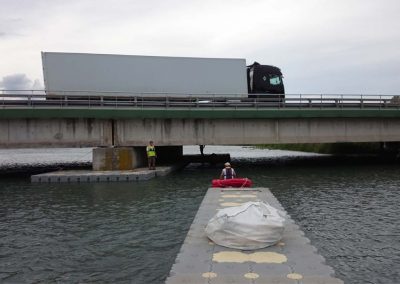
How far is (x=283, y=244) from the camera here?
10.1 metres

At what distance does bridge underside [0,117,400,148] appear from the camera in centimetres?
3128

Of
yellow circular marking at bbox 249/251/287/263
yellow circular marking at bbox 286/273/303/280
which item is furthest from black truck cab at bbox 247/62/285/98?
yellow circular marking at bbox 286/273/303/280

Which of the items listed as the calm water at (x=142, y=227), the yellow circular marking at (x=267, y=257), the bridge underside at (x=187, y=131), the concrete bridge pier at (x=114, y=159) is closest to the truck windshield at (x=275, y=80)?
the bridge underside at (x=187, y=131)

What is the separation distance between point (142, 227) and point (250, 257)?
216 inches

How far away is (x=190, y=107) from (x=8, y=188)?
1520cm

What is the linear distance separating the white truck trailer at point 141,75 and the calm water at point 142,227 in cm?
1232

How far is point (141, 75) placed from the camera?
36.1 metres

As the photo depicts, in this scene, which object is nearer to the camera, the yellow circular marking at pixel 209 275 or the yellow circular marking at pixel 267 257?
the yellow circular marking at pixel 209 275

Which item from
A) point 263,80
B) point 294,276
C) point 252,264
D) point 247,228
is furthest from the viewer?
point 263,80

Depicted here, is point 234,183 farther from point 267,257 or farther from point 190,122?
point 190,122

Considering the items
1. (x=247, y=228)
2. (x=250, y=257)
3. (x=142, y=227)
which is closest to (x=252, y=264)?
(x=250, y=257)

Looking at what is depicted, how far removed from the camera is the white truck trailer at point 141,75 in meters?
34.7

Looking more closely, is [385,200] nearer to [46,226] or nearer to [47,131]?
[46,226]

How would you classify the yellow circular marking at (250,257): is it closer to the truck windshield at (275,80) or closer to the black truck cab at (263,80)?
the black truck cab at (263,80)
